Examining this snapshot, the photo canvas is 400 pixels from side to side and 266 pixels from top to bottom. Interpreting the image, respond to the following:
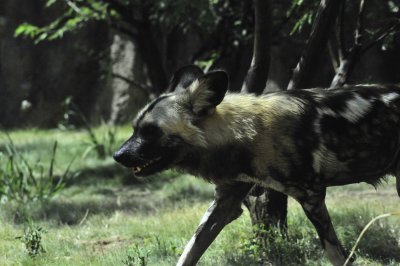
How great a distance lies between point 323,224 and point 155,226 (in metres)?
1.62

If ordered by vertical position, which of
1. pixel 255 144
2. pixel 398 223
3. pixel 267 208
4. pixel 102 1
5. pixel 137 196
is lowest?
pixel 137 196

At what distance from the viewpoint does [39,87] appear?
1077 centimetres

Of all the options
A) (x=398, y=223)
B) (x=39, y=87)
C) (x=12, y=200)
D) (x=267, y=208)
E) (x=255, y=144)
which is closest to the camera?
(x=255, y=144)

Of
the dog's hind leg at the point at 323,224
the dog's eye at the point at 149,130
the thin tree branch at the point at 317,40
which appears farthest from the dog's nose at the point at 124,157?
the thin tree branch at the point at 317,40

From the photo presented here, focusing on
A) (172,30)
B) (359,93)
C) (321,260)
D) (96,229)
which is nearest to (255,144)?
(359,93)

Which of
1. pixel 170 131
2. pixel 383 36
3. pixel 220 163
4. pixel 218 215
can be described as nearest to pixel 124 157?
pixel 170 131

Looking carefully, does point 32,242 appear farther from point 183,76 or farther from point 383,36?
point 383,36

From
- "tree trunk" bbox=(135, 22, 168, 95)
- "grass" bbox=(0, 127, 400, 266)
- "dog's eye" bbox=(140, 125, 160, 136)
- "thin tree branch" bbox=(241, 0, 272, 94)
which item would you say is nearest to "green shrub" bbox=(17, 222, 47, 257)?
"grass" bbox=(0, 127, 400, 266)

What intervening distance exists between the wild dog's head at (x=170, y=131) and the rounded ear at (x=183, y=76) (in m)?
0.30

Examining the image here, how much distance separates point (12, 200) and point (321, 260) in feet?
9.17

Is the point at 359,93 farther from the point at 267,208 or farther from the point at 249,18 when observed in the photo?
the point at 249,18

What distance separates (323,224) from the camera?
9.83ft

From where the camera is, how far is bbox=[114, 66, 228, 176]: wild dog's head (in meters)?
2.96

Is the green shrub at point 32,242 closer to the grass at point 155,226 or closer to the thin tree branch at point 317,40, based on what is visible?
the grass at point 155,226
